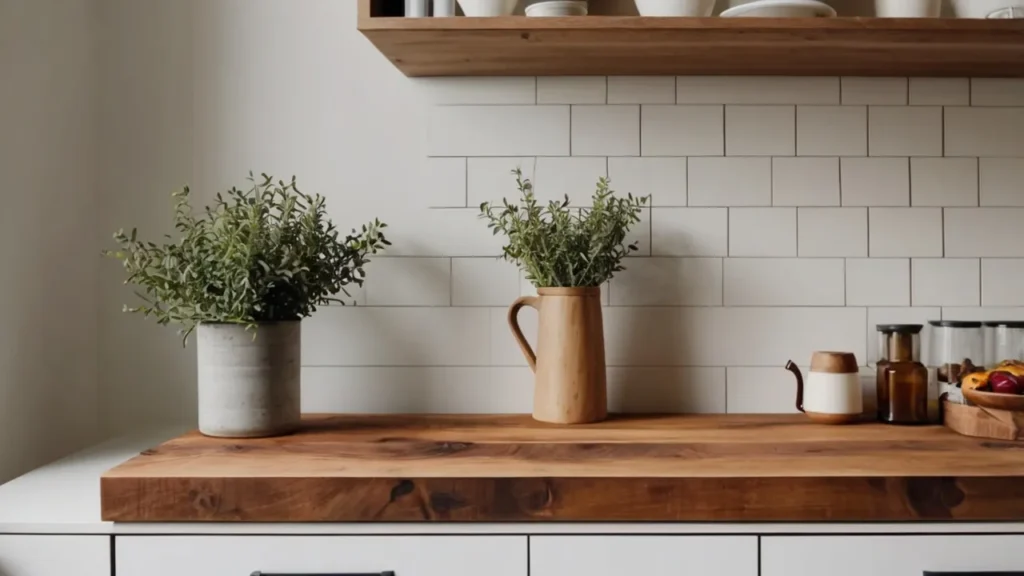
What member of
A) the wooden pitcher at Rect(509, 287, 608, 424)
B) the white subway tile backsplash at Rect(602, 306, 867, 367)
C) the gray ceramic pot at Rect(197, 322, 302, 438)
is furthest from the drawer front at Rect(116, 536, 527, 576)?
the white subway tile backsplash at Rect(602, 306, 867, 367)

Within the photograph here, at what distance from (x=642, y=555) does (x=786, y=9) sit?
32.8 inches

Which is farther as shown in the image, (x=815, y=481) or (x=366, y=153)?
(x=366, y=153)

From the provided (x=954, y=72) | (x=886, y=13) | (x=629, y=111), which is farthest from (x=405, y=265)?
(x=954, y=72)

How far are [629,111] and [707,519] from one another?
795mm

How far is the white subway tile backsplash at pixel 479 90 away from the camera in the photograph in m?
1.48

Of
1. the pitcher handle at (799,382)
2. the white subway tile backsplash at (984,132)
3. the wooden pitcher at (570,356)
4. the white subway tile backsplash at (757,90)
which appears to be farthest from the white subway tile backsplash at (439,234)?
the white subway tile backsplash at (984,132)

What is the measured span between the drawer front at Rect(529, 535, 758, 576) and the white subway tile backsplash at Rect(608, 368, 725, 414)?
A: 51 centimetres

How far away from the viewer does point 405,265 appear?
1491mm

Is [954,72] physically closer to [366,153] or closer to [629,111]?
[629,111]

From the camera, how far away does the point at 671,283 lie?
58.3 inches

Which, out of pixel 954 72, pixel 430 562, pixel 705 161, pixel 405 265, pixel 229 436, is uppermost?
pixel 954 72

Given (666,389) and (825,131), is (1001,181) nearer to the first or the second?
(825,131)

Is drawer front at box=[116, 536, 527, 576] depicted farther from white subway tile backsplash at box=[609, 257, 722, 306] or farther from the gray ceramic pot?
white subway tile backsplash at box=[609, 257, 722, 306]

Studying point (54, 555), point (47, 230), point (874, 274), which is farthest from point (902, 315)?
point (47, 230)
